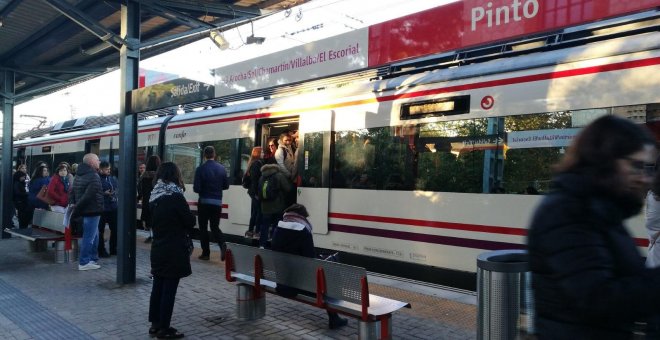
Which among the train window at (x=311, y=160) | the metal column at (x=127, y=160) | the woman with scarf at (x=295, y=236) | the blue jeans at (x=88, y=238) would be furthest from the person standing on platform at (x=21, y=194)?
the woman with scarf at (x=295, y=236)

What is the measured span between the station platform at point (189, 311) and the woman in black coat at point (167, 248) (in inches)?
11.0

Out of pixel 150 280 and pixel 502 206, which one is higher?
pixel 502 206

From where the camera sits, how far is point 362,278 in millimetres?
3902

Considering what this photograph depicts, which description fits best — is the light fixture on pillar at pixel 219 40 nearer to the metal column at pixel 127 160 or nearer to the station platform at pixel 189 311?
the metal column at pixel 127 160

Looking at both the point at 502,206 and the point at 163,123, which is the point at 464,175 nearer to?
the point at 502,206

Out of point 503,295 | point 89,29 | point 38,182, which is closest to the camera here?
point 503,295

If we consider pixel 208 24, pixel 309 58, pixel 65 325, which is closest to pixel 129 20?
pixel 208 24

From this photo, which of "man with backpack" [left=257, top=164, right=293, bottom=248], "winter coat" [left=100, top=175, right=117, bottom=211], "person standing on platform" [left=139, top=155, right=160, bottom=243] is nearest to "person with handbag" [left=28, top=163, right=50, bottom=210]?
"person standing on platform" [left=139, top=155, right=160, bottom=243]

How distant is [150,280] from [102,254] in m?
2.28

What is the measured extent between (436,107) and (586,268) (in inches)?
195

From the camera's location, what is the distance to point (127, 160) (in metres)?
6.50

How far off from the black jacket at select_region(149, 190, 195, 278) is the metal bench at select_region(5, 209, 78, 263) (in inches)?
166

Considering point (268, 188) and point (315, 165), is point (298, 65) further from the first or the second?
point (315, 165)

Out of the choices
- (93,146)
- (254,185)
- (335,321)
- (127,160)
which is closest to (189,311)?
(335,321)
